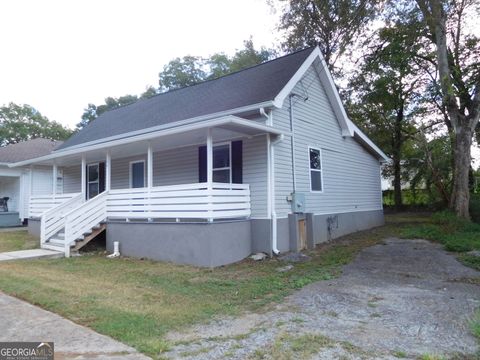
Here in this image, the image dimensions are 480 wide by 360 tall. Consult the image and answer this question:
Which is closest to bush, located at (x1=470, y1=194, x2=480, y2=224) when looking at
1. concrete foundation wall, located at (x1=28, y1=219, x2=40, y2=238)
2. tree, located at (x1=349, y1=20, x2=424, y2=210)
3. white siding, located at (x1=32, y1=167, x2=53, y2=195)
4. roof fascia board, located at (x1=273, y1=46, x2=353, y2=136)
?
roof fascia board, located at (x1=273, y1=46, x2=353, y2=136)

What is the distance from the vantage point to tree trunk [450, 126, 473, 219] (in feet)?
44.8

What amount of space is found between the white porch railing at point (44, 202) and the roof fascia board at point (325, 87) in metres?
7.44

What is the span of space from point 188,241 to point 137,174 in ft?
16.1

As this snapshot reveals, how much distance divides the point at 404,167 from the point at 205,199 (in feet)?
63.5

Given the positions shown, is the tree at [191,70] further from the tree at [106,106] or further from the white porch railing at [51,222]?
the white porch railing at [51,222]

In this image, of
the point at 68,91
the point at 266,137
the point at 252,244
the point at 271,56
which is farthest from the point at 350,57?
the point at 68,91

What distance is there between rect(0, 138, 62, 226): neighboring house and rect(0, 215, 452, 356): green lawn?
10.8 meters

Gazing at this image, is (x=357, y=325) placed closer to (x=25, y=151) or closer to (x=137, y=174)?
(x=137, y=174)

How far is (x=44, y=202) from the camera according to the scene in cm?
1266

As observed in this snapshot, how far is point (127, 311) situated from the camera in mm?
4516

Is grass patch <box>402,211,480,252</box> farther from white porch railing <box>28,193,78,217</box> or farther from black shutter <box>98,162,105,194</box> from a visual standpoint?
white porch railing <box>28,193,78,217</box>

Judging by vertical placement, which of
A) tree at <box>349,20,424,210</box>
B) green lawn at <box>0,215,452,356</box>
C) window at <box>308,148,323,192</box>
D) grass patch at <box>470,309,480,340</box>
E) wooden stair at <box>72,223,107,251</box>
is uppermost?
tree at <box>349,20,424,210</box>

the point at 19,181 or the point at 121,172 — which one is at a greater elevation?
the point at 19,181

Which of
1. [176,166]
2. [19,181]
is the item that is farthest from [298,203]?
[19,181]
